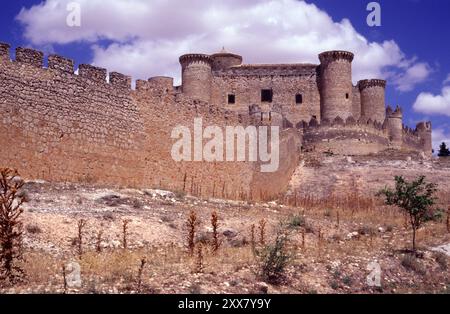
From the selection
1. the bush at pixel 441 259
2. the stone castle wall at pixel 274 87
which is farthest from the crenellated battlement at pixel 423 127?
the bush at pixel 441 259

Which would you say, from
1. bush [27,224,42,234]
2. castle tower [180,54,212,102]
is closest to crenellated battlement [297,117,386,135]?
castle tower [180,54,212,102]

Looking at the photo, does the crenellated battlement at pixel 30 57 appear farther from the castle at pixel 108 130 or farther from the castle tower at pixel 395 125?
the castle tower at pixel 395 125

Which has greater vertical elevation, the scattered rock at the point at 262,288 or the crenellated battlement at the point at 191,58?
the crenellated battlement at the point at 191,58

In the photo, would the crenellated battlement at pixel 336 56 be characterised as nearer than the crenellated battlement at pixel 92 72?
No

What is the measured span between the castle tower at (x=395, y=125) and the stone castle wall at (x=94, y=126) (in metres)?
23.5

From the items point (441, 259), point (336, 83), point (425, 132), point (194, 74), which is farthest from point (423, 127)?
point (441, 259)

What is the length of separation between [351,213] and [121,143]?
7.76 meters

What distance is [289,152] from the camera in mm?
24828

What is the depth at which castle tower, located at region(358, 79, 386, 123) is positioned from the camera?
40938mm

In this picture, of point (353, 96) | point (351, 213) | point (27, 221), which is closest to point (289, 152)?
point (351, 213)

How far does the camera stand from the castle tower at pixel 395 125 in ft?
132

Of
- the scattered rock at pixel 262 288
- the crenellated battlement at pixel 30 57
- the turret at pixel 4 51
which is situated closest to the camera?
the scattered rock at pixel 262 288

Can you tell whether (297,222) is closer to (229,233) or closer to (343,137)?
(229,233)

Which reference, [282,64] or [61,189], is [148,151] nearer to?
[61,189]
